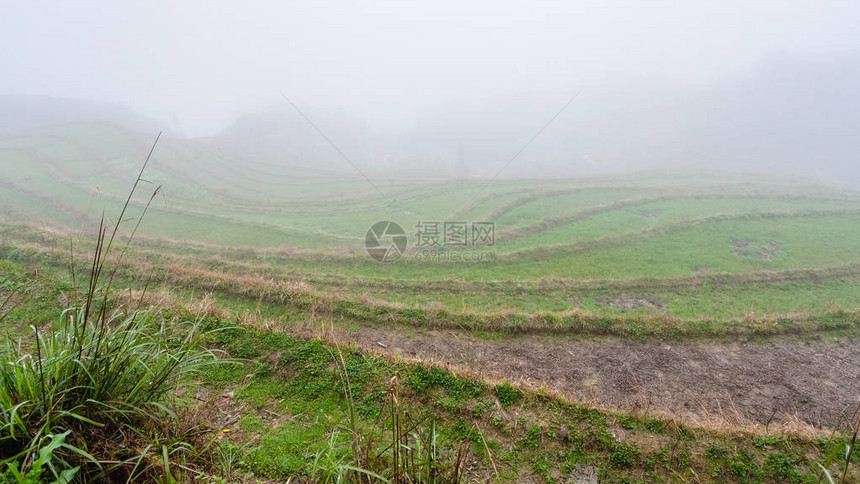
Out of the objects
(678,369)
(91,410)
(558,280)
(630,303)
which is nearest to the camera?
(91,410)

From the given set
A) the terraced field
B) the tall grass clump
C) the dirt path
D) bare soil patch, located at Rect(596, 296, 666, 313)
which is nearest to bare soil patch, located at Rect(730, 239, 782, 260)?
the terraced field

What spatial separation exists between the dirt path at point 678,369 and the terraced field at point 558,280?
5 cm

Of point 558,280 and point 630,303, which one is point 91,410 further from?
point 630,303

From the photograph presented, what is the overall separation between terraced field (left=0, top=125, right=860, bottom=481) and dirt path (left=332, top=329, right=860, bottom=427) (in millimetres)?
54

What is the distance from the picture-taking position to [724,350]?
1011cm

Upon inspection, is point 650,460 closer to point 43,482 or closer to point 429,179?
point 43,482

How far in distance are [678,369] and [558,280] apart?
18.8 feet

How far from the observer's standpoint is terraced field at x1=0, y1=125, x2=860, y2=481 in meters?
8.77

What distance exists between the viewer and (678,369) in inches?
365

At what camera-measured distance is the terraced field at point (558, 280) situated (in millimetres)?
8766

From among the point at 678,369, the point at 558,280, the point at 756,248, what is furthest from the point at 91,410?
the point at 756,248

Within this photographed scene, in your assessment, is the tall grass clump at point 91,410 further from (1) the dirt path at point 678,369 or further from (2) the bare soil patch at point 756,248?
(2) the bare soil patch at point 756,248

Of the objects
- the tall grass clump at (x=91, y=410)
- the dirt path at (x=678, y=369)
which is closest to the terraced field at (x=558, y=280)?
the dirt path at (x=678, y=369)

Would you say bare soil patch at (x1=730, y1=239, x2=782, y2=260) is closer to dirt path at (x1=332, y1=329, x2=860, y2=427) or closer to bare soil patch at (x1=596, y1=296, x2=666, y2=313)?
dirt path at (x1=332, y1=329, x2=860, y2=427)
